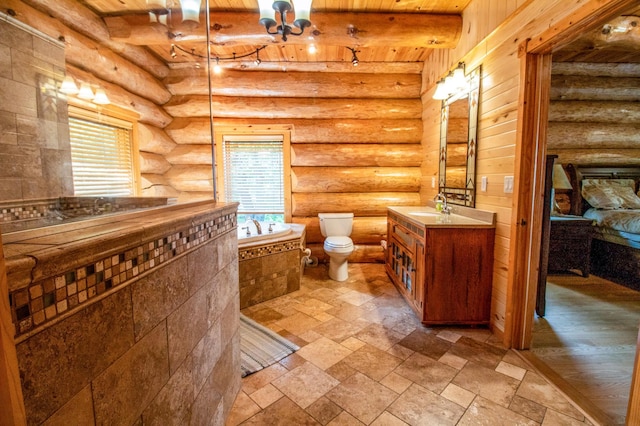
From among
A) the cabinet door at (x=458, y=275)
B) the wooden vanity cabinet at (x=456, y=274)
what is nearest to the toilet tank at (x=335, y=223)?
the wooden vanity cabinet at (x=456, y=274)

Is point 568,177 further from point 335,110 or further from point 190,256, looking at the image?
point 190,256

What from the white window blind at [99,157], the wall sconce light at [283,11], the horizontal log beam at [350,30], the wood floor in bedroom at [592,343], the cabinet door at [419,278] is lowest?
the wood floor in bedroom at [592,343]

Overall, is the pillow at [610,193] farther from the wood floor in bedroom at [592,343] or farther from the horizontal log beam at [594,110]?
the wood floor in bedroom at [592,343]

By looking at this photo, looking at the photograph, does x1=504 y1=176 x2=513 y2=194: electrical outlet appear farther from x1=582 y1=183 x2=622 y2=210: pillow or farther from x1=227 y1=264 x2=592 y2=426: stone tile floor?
x1=582 y1=183 x2=622 y2=210: pillow

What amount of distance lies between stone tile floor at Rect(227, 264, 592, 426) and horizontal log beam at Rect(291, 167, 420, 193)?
1932mm

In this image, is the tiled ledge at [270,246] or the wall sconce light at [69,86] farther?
the tiled ledge at [270,246]

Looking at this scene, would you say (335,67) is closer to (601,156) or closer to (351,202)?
(351,202)

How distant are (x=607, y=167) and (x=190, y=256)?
5.60 metres

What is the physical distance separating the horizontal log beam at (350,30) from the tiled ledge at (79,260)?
103 inches

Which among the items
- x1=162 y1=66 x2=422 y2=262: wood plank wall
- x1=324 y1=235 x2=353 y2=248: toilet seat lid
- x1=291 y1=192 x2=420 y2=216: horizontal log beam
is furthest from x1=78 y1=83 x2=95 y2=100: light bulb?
x1=324 y1=235 x2=353 y2=248: toilet seat lid

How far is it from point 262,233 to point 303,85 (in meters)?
2.15

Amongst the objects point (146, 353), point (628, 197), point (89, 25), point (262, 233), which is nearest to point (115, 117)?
point (89, 25)

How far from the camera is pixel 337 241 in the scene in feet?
11.1

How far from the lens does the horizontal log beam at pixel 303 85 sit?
3.79m
